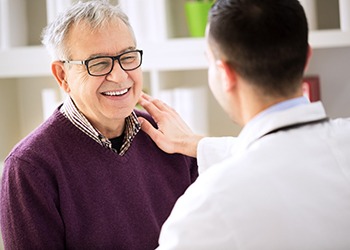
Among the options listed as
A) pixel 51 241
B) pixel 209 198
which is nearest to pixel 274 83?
pixel 209 198

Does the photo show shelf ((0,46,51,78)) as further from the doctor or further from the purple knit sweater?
the doctor

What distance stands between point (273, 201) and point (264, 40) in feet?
1.06

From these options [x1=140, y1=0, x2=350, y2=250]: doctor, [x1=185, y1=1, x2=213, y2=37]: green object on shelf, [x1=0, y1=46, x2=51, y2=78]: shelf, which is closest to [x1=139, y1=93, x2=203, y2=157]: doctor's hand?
[x1=140, y1=0, x2=350, y2=250]: doctor

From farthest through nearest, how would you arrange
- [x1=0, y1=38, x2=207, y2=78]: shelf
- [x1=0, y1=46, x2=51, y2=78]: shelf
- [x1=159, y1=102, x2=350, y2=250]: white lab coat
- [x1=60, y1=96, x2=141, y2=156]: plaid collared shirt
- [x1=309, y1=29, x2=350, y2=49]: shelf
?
[x1=0, y1=46, x2=51, y2=78]: shelf → [x1=0, y1=38, x2=207, y2=78]: shelf → [x1=309, y1=29, x2=350, y2=49]: shelf → [x1=60, y1=96, x2=141, y2=156]: plaid collared shirt → [x1=159, y1=102, x2=350, y2=250]: white lab coat

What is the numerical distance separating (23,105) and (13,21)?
0.45m

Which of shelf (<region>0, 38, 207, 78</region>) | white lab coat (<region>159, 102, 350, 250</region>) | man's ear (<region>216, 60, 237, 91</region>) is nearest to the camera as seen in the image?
white lab coat (<region>159, 102, 350, 250</region>)

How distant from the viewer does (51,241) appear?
5.65 feet

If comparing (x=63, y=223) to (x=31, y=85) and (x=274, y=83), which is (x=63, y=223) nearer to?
(x=274, y=83)

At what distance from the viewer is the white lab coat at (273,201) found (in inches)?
47.0

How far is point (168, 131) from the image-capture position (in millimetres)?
1960

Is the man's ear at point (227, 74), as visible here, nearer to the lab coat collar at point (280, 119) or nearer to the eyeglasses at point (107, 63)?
the lab coat collar at point (280, 119)

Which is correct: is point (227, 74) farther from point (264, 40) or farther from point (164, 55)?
point (164, 55)

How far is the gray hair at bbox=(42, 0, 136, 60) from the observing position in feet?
5.87

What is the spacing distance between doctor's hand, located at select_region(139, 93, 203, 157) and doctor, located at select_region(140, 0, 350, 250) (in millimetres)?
557
